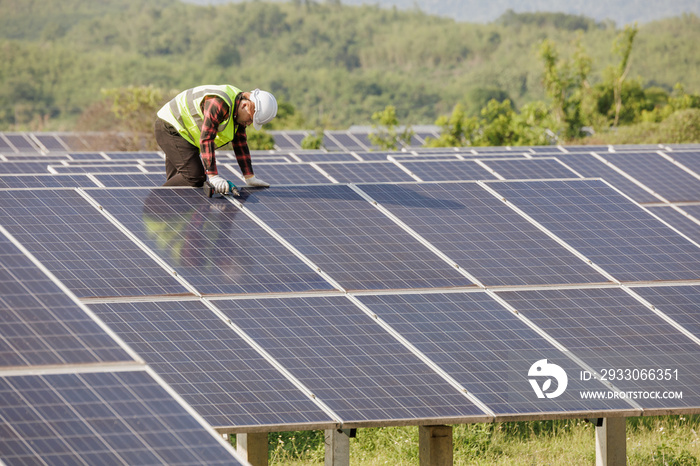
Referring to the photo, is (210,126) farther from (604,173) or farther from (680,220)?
(604,173)

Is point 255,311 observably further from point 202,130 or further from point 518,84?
point 518,84

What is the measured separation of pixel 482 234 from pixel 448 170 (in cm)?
547

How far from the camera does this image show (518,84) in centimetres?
16800

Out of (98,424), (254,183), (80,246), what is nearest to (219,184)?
(254,183)

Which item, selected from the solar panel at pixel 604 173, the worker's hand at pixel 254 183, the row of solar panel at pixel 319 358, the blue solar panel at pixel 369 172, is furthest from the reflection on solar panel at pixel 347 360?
the solar panel at pixel 604 173

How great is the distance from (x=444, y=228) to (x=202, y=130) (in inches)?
132

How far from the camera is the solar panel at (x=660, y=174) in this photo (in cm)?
1711

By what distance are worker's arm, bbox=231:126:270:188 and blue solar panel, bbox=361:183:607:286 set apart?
4.94 feet

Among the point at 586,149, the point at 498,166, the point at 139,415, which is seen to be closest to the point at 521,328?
the point at 139,415

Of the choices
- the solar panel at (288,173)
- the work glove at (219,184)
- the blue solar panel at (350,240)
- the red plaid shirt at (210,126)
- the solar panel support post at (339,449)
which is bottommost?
the solar panel support post at (339,449)

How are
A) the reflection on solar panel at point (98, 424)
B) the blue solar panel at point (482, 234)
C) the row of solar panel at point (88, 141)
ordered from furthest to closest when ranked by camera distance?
1. the row of solar panel at point (88, 141)
2. the blue solar panel at point (482, 234)
3. the reflection on solar panel at point (98, 424)

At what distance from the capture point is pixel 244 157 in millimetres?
12875

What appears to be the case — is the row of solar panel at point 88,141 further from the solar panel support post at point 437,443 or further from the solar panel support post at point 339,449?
the solar panel support post at point 437,443

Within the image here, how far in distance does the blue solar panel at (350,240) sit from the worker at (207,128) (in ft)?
2.35
